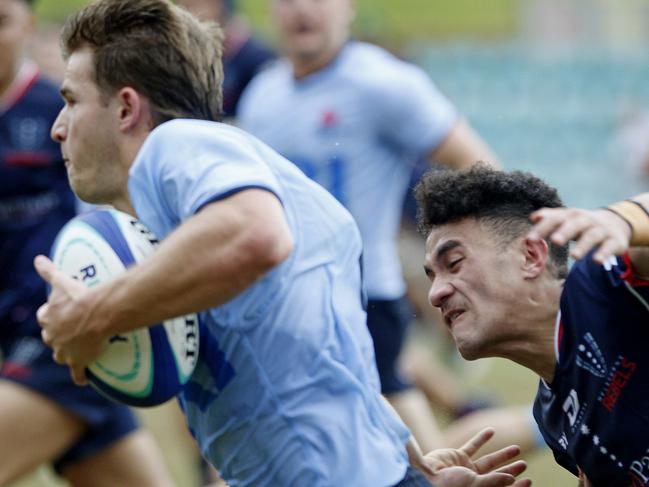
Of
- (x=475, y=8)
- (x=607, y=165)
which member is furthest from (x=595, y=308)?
(x=475, y=8)

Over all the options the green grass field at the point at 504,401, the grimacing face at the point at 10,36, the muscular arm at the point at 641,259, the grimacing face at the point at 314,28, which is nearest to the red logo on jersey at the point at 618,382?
the muscular arm at the point at 641,259

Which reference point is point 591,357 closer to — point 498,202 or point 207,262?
point 498,202

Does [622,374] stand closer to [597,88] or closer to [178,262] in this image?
[178,262]

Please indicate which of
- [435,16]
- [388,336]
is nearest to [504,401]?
[388,336]

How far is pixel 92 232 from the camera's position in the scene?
3.26 m

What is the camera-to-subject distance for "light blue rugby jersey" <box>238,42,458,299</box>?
6305 millimetres

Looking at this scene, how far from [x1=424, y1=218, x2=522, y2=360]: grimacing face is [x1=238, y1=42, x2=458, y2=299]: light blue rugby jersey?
9.65 feet

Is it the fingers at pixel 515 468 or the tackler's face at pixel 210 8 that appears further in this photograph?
the tackler's face at pixel 210 8

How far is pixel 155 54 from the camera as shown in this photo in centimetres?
342

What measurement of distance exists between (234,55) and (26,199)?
2.38 m

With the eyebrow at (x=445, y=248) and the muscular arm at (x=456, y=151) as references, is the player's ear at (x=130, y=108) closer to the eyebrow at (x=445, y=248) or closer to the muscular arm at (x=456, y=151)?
the eyebrow at (x=445, y=248)

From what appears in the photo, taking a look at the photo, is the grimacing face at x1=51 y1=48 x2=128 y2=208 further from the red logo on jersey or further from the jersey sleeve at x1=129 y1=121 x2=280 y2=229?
the red logo on jersey

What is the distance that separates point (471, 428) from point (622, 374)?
3.56m

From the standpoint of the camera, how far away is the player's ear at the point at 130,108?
3410 mm
